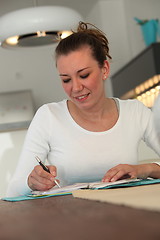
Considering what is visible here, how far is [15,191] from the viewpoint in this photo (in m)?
1.51

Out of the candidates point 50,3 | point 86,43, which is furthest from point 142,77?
point 86,43

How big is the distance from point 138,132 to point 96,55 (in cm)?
35

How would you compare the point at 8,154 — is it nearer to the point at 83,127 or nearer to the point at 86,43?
the point at 83,127

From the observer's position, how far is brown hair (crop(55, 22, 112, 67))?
1.64 metres

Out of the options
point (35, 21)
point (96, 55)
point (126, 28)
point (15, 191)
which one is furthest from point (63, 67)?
point (126, 28)

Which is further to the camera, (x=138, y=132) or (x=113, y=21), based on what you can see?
(x=113, y=21)

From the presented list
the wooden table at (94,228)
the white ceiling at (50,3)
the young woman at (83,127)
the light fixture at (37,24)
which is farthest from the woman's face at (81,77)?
the white ceiling at (50,3)

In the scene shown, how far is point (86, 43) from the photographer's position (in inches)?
66.4

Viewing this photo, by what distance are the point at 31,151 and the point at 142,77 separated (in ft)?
10.8

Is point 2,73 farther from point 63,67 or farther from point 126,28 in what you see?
point 63,67

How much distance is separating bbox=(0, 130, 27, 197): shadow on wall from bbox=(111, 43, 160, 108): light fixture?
2.38m

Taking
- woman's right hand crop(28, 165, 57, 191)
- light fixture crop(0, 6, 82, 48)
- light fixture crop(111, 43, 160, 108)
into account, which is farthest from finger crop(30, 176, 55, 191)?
light fixture crop(111, 43, 160, 108)

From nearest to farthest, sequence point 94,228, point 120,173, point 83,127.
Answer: point 94,228 → point 120,173 → point 83,127

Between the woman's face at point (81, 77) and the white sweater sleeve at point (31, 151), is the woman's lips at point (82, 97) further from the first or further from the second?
the white sweater sleeve at point (31, 151)
